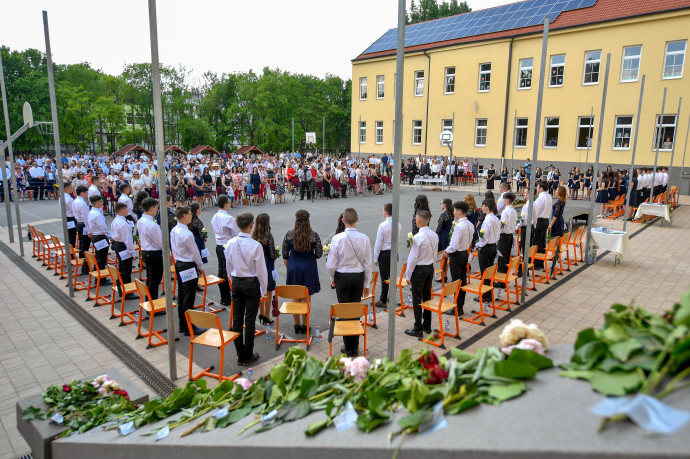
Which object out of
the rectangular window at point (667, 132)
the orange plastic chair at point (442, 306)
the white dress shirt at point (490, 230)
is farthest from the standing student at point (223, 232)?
Result: the rectangular window at point (667, 132)

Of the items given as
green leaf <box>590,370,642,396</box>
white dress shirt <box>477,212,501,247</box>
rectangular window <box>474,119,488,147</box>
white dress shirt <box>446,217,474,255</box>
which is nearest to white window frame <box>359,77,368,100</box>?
rectangular window <box>474,119,488,147</box>

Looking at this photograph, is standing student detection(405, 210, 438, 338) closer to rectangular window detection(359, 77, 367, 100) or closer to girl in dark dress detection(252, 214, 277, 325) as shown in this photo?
girl in dark dress detection(252, 214, 277, 325)

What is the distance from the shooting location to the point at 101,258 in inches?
367

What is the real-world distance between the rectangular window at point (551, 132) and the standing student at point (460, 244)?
25133 millimetres

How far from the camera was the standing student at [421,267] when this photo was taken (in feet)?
21.6

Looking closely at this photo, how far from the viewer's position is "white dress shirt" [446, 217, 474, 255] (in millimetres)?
7332

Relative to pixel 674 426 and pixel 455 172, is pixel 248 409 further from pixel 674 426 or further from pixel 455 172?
pixel 455 172

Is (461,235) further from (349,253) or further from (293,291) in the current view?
(293,291)

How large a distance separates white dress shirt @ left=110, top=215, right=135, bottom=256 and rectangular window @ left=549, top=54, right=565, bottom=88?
2844 centimetres

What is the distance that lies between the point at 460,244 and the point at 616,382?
601 centimetres

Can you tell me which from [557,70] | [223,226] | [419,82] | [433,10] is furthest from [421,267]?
→ [433,10]

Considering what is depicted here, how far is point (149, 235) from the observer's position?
734cm

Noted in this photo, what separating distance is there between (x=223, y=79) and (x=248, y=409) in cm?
5314

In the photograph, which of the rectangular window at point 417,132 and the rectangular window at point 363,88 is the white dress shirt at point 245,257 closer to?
the rectangular window at point 417,132
